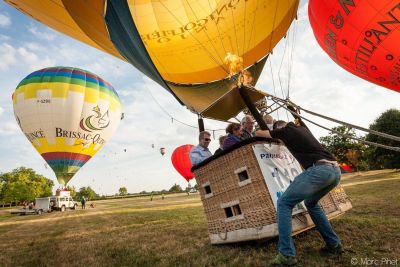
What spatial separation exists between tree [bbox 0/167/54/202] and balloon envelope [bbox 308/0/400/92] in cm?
7546

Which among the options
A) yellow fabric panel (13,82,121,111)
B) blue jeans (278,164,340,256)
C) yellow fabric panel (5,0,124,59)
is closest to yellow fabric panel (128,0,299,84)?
yellow fabric panel (5,0,124,59)

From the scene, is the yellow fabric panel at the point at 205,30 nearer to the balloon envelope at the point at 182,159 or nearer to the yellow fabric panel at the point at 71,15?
the yellow fabric panel at the point at 71,15

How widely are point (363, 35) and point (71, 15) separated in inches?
279

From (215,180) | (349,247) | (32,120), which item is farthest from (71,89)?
(349,247)

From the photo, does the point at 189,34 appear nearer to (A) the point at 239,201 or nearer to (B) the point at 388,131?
(A) the point at 239,201

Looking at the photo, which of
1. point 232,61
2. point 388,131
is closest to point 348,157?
point 388,131

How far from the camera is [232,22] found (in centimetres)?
815

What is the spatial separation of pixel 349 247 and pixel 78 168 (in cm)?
2102

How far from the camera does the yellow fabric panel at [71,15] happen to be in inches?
288

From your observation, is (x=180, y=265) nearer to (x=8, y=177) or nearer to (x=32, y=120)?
(x=32, y=120)

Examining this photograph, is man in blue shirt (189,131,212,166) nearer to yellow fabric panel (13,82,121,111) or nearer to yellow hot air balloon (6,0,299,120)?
yellow hot air balloon (6,0,299,120)

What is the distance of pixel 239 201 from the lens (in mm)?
3820

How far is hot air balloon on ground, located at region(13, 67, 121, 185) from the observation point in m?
18.4

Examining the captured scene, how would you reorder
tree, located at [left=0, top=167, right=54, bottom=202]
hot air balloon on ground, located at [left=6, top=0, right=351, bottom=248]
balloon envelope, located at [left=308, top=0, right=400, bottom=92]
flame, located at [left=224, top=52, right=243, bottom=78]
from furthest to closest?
1. tree, located at [left=0, top=167, right=54, bottom=202]
2. flame, located at [left=224, top=52, right=243, bottom=78]
3. hot air balloon on ground, located at [left=6, top=0, right=351, bottom=248]
4. balloon envelope, located at [left=308, top=0, right=400, bottom=92]
